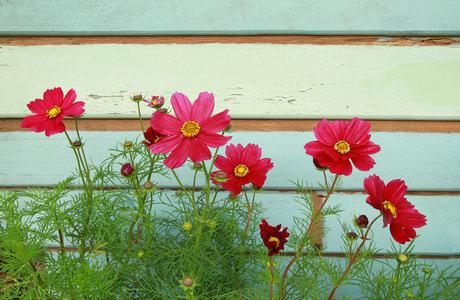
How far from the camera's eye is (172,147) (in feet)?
1.61

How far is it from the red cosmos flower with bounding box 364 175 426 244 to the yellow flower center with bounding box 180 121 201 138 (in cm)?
30

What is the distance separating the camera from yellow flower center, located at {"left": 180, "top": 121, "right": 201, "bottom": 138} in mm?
499

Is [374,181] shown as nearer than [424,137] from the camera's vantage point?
Yes

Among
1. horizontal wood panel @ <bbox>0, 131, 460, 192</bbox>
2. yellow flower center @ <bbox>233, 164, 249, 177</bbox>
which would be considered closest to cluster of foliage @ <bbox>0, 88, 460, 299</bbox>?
yellow flower center @ <bbox>233, 164, 249, 177</bbox>

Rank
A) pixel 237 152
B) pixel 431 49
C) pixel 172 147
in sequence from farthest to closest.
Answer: pixel 431 49 → pixel 237 152 → pixel 172 147

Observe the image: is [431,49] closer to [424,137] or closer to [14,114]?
[424,137]

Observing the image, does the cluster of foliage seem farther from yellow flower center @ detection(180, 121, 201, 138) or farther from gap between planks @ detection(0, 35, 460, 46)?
gap between planks @ detection(0, 35, 460, 46)

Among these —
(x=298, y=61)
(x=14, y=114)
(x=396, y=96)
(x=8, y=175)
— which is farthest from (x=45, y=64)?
(x=396, y=96)

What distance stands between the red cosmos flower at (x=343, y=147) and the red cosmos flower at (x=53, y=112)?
0.44 meters

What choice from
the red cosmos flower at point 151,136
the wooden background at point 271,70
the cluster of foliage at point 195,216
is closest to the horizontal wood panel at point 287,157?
the wooden background at point 271,70

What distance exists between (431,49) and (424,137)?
0.77 feet

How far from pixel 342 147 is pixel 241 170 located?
0.64ft
